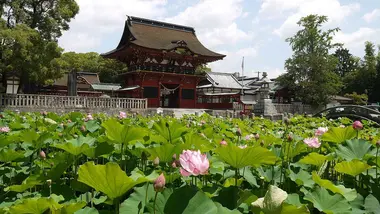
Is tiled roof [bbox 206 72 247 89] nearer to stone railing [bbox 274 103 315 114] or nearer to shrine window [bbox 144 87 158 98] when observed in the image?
stone railing [bbox 274 103 315 114]

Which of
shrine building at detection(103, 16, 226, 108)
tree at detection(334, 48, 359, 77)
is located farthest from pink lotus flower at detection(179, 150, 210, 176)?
tree at detection(334, 48, 359, 77)

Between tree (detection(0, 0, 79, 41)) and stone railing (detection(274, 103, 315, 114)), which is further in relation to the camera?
stone railing (detection(274, 103, 315, 114))

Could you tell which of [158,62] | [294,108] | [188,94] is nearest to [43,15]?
[158,62]

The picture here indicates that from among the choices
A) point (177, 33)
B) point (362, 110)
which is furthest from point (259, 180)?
point (177, 33)

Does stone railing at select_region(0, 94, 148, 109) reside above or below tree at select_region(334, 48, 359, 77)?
below

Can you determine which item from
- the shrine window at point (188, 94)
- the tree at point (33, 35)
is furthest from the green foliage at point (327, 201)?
the shrine window at point (188, 94)

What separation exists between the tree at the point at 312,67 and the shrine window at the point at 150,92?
11.5 metres

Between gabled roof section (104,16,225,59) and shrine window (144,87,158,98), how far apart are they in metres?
2.74

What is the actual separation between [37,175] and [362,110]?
1005 centimetres

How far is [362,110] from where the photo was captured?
9.64 metres

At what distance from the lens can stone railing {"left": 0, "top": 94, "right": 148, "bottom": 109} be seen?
14648 mm

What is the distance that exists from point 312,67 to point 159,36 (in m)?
12.2

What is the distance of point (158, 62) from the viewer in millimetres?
22562

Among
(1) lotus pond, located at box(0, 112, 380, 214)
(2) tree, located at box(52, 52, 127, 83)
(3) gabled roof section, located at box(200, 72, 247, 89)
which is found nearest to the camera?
(1) lotus pond, located at box(0, 112, 380, 214)
